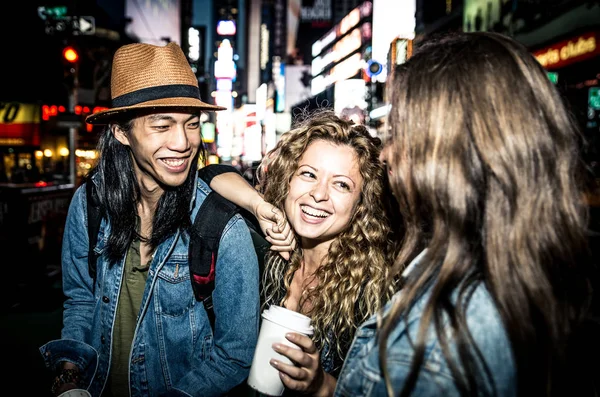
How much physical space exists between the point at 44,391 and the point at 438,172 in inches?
188

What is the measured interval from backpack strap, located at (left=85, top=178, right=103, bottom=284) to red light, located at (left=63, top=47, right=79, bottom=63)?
802 cm

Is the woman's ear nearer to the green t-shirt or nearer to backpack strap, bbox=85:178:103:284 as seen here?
backpack strap, bbox=85:178:103:284

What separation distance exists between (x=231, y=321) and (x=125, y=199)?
95cm

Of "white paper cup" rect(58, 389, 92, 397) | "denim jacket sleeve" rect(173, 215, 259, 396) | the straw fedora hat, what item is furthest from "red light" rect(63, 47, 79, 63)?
"white paper cup" rect(58, 389, 92, 397)

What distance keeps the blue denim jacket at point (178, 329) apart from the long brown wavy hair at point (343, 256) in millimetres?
476

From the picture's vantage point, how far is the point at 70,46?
8688mm

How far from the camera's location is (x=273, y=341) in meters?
1.57

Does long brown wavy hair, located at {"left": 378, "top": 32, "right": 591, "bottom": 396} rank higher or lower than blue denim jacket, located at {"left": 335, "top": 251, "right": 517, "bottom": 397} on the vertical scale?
higher

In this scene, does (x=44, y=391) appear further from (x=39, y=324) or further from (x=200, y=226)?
(x=200, y=226)

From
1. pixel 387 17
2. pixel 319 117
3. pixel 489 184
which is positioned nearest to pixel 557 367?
pixel 489 184

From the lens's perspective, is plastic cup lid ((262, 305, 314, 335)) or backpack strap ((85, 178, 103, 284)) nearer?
plastic cup lid ((262, 305, 314, 335))

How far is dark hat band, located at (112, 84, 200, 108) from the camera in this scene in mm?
2061

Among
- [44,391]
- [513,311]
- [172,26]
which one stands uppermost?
[172,26]

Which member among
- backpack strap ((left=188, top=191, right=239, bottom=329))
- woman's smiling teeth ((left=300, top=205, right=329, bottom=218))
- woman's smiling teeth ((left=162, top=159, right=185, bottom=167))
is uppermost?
woman's smiling teeth ((left=162, top=159, right=185, bottom=167))
